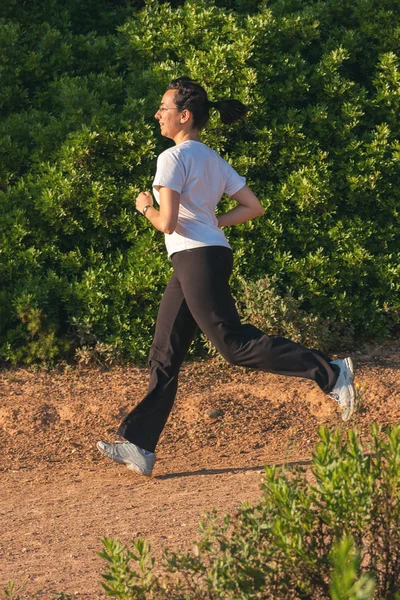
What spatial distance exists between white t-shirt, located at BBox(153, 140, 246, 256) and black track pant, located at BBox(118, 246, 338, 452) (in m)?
0.06

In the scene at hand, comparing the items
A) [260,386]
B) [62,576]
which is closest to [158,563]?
[62,576]

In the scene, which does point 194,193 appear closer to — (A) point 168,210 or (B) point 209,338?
(A) point 168,210

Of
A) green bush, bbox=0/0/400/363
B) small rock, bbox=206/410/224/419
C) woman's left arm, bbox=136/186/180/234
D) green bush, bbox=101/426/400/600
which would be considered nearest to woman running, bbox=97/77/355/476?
woman's left arm, bbox=136/186/180/234

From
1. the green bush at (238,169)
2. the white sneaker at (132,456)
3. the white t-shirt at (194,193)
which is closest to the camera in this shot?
the white t-shirt at (194,193)

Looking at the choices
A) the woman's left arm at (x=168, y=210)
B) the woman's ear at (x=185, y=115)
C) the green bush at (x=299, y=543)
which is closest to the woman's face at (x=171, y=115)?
the woman's ear at (x=185, y=115)

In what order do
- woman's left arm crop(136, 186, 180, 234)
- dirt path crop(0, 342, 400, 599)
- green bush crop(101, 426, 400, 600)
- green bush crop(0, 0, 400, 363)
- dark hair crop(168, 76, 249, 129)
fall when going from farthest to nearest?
green bush crop(0, 0, 400, 363) < dark hair crop(168, 76, 249, 129) < woman's left arm crop(136, 186, 180, 234) < dirt path crop(0, 342, 400, 599) < green bush crop(101, 426, 400, 600)

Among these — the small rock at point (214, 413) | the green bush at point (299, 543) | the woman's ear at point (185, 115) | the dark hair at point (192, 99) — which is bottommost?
the small rock at point (214, 413)

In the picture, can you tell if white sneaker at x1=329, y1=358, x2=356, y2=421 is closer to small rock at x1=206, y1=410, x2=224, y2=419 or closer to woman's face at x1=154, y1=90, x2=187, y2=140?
small rock at x1=206, y1=410, x2=224, y2=419

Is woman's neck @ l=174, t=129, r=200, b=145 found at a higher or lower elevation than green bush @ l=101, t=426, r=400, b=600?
higher

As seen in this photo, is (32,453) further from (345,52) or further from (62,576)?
(345,52)

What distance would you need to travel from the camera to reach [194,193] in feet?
17.2

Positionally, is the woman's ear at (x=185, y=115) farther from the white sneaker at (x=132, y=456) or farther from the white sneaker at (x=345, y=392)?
the white sneaker at (x=132, y=456)

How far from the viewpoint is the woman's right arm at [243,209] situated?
5.57 metres

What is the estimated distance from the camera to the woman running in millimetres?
5215
